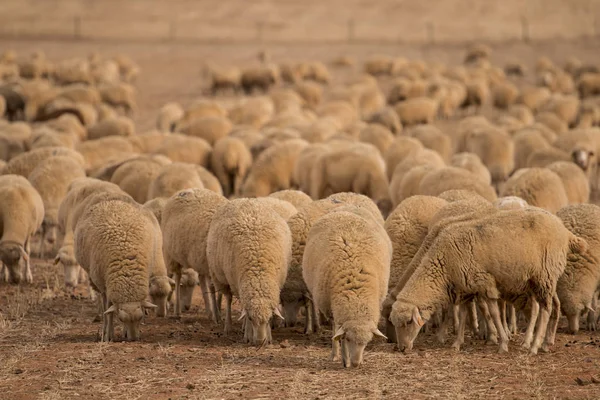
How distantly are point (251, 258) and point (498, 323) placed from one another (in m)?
2.45

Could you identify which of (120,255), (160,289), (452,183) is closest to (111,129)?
(452,183)

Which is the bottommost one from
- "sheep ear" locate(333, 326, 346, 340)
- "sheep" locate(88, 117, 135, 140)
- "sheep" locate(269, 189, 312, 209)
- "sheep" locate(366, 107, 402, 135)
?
"sheep ear" locate(333, 326, 346, 340)

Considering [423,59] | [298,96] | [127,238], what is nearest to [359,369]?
[127,238]

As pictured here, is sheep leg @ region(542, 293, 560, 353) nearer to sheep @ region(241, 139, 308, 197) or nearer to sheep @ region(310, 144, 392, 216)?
sheep @ region(310, 144, 392, 216)

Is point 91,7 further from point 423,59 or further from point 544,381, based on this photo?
point 544,381

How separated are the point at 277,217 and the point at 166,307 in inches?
82.7

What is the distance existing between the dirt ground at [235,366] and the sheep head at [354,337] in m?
0.12

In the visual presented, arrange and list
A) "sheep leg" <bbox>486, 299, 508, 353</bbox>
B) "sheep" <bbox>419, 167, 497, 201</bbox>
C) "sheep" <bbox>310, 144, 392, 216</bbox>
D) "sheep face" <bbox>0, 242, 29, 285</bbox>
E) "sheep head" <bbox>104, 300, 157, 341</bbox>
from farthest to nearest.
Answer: "sheep" <bbox>310, 144, 392, 216</bbox>, "sheep" <bbox>419, 167, 497, 201</bbox>, "sheep face" <bbox>0, 242, 29, 285</bbox>, "sheep head" <bbox>104, 300, 157, 341</bbox>, "sheep leg" <bbox>486, 299, 508, 353</bbox>

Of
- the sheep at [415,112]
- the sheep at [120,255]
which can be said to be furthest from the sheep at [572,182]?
the sheep at [415,112]

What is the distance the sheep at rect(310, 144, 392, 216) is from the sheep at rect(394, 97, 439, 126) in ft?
38.6

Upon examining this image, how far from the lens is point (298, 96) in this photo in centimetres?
3272

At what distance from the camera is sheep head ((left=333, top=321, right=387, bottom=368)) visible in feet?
28.2

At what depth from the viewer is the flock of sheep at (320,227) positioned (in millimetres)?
9305

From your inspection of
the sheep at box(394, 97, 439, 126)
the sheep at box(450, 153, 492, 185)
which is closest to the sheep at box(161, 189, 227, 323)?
the sheep at box(450, 153, 492, 185)
